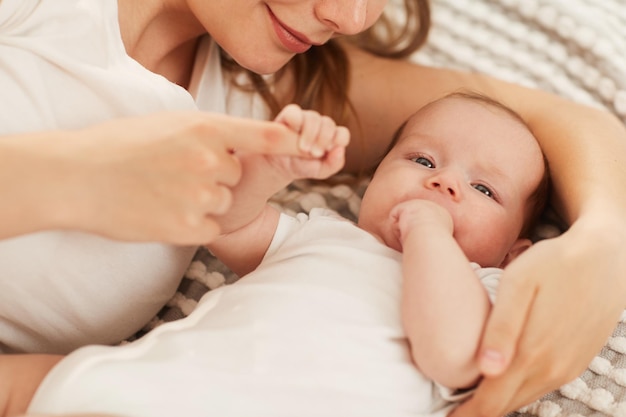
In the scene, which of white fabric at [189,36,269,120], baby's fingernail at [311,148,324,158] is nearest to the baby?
baby's fingernail at [311,148,324,158]

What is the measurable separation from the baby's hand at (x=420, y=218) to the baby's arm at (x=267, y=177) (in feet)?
0.49

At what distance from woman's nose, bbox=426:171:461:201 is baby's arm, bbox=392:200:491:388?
A: 13 centimetres

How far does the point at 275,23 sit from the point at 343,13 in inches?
4.5

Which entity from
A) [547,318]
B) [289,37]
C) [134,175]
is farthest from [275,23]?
A: [547,318]

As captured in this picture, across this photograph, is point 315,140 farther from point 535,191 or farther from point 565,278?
point 535,191

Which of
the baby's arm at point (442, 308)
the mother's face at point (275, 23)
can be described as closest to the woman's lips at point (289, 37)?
the mother's face at point (275, 23)

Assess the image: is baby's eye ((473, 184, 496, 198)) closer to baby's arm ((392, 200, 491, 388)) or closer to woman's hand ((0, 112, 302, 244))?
baby's arm ((392, 200, 491, 388))

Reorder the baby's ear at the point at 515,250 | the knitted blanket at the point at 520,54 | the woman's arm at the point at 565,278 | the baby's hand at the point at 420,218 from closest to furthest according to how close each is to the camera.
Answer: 1. the woman's arm at the point at 565,278
2. the baby's hand at the point at 420,218
3. the baby's ear at the point at 515,250
4. the knitted blanket at the point at 520,54

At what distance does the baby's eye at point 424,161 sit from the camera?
1.16m

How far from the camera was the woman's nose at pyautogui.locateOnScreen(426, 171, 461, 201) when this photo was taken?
3.53 ft

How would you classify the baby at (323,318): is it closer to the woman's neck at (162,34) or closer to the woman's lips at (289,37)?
the woman's lips at (289,37)

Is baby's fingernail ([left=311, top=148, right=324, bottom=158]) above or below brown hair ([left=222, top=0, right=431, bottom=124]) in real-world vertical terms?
→ above

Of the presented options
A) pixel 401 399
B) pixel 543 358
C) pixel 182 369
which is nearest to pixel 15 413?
pixel 182 369

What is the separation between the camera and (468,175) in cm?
113
